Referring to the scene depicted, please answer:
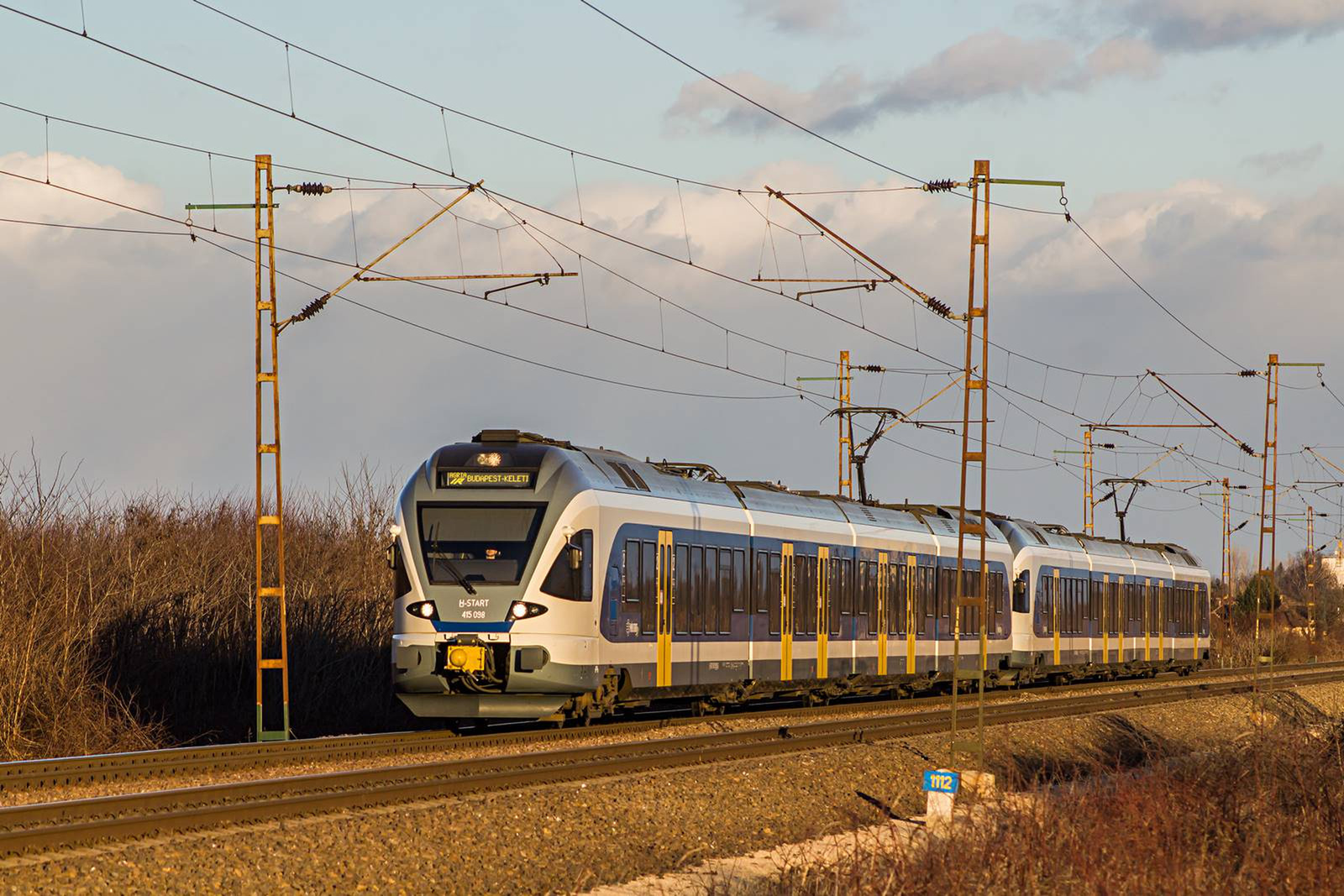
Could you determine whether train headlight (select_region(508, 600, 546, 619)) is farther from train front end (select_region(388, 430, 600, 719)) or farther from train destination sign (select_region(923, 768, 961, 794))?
train destination sign (select_region(923, 768, 961, 794))

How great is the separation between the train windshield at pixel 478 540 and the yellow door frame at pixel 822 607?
8841 millimetres

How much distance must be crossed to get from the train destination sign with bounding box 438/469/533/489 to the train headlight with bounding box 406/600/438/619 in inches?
58.0

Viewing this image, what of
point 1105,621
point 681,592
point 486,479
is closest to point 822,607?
point 681,592

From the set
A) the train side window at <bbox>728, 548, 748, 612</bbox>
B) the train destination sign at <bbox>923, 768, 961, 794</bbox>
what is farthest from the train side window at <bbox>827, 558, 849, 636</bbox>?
the train destination sign at <bbox>923, 768, 961, 794</bbox>

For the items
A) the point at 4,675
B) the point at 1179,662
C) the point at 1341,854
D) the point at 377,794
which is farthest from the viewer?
the point at 1179,662

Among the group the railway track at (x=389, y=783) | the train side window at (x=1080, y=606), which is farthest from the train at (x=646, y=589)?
the train side window at (x=1080, y=606)

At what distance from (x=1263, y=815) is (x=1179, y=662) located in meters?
37.9

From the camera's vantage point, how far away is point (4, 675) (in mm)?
21719

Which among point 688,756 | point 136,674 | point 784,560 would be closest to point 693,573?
point 784,560

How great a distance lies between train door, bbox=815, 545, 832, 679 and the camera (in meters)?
30.2

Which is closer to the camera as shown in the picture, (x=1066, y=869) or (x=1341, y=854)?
(x=1066, y=869)

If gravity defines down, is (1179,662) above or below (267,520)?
below

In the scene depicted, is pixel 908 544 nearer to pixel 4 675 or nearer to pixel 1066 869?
pixel 4 675

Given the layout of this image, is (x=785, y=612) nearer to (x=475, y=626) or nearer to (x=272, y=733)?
(x=475, y=626)
